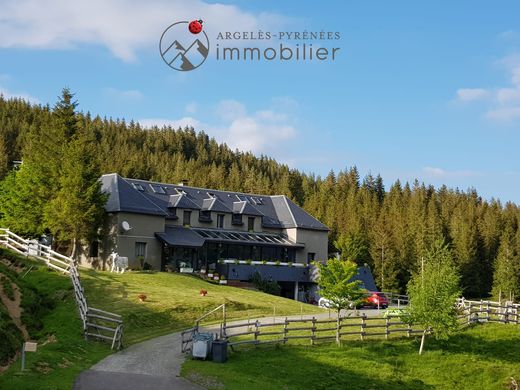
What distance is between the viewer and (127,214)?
162 feet

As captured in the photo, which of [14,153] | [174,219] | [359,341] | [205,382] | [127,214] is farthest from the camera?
[14,153]

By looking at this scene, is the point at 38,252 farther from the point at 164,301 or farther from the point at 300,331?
the point at 300,331

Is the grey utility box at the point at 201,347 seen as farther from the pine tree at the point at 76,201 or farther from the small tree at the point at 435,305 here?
the pine tree at the point at 76,201

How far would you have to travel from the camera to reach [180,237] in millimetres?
53250

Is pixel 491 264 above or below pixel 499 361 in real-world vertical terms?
above

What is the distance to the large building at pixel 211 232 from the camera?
164 ft

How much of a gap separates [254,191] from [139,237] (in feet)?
232

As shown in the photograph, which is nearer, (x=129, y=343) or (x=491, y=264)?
(x=129, y=343)

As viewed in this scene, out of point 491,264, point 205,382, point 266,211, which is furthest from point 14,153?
point 205,382

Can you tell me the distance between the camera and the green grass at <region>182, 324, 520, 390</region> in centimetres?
2328

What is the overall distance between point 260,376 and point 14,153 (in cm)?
11057

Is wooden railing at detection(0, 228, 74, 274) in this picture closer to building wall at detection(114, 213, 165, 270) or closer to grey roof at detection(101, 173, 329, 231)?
building wall at detection(114, 213, 165, 270)

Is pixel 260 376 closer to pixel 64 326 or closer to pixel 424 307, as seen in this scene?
pixel 64 326

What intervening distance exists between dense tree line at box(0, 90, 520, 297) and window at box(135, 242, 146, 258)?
390 cm
